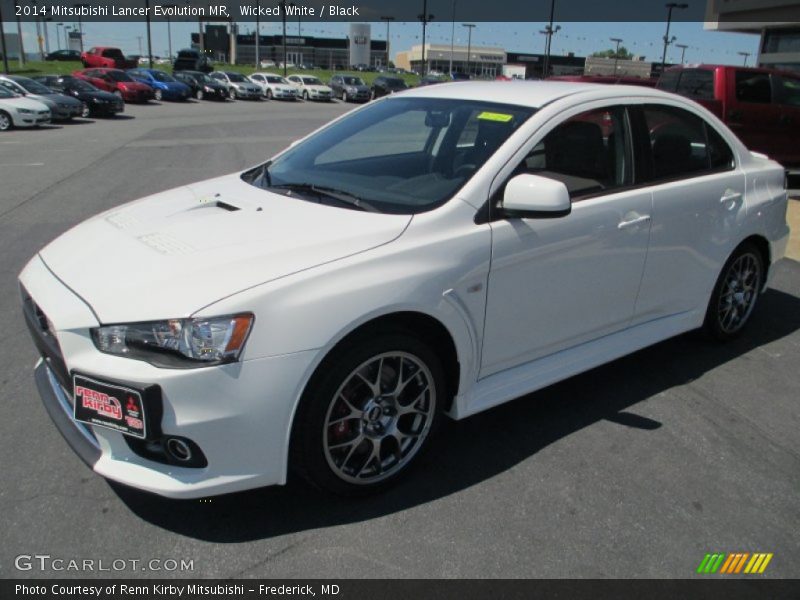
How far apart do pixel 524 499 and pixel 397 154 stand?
203 cm

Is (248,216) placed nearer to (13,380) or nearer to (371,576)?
(371,576)

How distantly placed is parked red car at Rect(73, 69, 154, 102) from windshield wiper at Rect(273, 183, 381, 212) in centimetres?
3234

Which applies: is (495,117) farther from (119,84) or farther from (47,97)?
(119,84)

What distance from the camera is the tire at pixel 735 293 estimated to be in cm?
453

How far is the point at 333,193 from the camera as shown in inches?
130

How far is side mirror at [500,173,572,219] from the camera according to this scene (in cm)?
296

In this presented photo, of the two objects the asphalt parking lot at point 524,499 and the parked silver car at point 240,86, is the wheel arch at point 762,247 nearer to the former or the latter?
the asphalt parking lot at point 524,499

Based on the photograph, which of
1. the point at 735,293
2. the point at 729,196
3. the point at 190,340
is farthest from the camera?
the point at 735,293

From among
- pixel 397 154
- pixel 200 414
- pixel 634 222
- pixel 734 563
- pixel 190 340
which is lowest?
pixel 734 563

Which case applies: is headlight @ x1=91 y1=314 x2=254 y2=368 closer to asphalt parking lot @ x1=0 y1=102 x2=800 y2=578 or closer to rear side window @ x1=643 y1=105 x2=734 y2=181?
asphalt parking lot @ x1=0 y1=102 x2=800 y2=578

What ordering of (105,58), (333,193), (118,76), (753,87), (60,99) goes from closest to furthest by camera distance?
(333,193) → (753,87) → (60,99) → (118,76) → (105,58)

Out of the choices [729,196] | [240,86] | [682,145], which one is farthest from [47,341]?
[240,86]

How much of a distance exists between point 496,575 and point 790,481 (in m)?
1.63

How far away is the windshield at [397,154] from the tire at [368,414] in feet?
2.22
